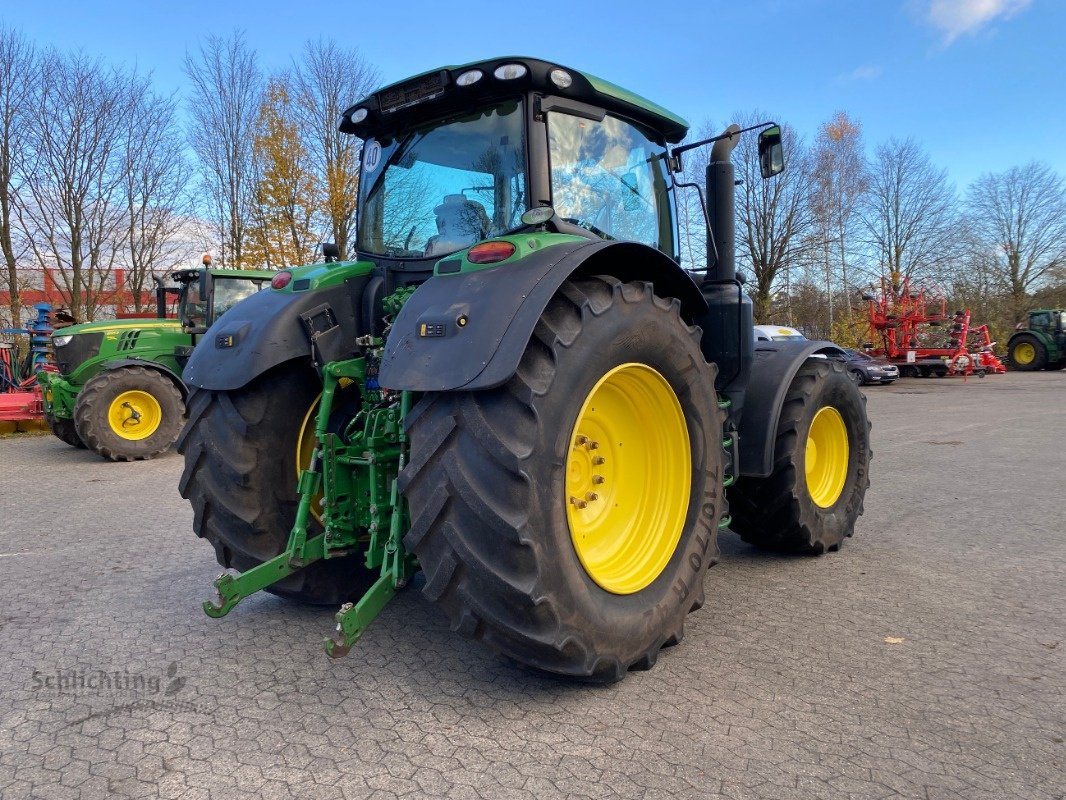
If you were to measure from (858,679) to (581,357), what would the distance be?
1.52 meters

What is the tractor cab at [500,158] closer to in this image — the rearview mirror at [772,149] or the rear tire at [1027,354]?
the rearview mirror at [772,149]

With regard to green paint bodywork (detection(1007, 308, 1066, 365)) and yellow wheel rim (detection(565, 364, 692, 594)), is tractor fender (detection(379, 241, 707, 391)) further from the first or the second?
green paint bodywork (detection(1007, 308, 1066, 365))

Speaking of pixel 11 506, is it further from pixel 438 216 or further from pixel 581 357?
pixel 581 357

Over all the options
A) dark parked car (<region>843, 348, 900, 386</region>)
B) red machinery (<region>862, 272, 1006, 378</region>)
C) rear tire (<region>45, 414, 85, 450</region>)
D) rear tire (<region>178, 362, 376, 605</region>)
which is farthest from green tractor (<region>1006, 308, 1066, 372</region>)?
rear tire (<region>178, 362, 376, 605</region>)

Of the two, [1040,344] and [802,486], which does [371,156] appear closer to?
[802,486]

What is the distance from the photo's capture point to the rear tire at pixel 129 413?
887cm

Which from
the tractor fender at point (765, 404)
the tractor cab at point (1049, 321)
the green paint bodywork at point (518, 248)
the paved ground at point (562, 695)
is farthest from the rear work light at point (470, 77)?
the tractor cab at point (1049, 321)

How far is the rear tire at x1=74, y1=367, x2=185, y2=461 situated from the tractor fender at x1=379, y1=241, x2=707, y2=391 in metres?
8.00

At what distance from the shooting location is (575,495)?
9.00 feet

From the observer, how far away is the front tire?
Answer: 2203 mm

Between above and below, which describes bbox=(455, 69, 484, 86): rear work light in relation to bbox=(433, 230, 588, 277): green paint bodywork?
above

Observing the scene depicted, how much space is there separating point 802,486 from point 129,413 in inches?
333

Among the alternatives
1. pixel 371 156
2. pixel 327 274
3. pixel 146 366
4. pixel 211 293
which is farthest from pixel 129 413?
pixel 327 274

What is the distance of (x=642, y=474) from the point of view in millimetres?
3031
